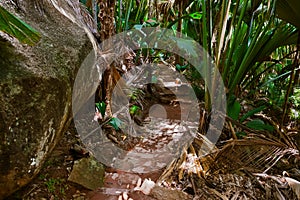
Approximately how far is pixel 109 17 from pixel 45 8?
1.70 ft

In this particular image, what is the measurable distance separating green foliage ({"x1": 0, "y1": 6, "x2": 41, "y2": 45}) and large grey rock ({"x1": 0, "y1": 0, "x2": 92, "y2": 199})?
1.16 ft

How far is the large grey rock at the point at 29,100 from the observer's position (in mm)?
→ 910

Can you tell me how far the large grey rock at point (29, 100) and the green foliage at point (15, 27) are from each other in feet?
1.16

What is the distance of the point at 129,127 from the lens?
1909 millimetres

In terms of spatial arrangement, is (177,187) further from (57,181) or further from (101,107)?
(101,107)

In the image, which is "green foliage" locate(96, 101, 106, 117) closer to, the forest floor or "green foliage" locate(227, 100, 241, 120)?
the forest floor

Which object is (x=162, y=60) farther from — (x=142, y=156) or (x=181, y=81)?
(x=142, y=156)

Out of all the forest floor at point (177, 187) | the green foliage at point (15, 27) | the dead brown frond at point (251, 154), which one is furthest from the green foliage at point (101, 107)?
the green foliage at point (15, 27)

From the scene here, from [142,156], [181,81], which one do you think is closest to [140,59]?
[181,81]

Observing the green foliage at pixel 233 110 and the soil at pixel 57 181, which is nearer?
the soil at pixel 57 181

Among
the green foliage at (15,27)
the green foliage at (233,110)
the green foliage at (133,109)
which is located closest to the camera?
the green foliage at (15,27)

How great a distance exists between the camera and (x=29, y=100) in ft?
3.16

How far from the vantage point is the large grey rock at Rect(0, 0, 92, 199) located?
910 mm

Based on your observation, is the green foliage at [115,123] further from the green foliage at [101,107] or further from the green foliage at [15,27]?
the green foliage at [15,27]
